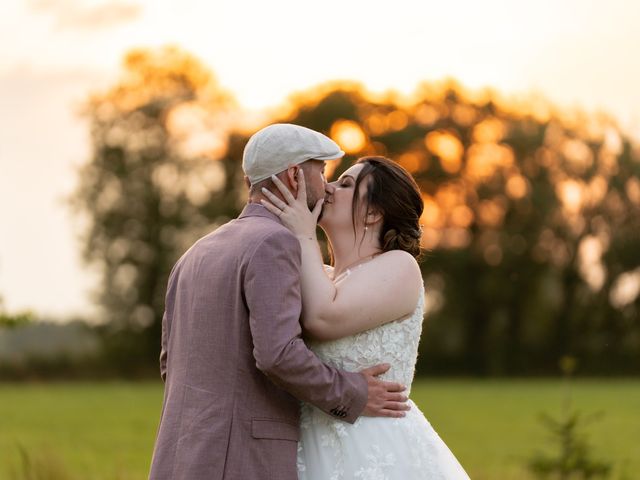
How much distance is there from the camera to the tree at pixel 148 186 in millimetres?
47375

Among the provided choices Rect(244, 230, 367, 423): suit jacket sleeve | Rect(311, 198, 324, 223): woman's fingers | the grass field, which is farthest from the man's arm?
the grass field

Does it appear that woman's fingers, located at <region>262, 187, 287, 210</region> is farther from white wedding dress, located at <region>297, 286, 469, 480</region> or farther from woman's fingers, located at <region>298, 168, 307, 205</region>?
white wedding dress, located at <region>297, 286, 469, 480</region>

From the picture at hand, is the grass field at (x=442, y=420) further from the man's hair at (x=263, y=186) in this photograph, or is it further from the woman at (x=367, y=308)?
the man's hair at (x=263, y=186)

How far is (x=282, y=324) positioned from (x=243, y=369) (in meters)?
0.27

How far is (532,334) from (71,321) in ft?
64.9

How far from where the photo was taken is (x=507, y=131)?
5141 centimetres

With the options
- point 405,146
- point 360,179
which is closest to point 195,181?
point 405,146

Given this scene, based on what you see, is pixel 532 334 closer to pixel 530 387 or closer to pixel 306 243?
pixel 530 387

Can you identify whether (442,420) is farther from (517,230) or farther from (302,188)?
(302,188)

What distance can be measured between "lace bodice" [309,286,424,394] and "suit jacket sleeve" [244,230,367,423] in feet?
0.91

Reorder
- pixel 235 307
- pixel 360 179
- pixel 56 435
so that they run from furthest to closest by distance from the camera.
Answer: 1. pixel 56 435
2. pixel 360 179
3. pixel 235 307

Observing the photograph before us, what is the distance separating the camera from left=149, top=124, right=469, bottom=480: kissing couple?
171 inches

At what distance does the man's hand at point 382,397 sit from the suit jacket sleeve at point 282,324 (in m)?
0.28

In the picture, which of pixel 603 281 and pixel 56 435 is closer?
pixel 56 435
